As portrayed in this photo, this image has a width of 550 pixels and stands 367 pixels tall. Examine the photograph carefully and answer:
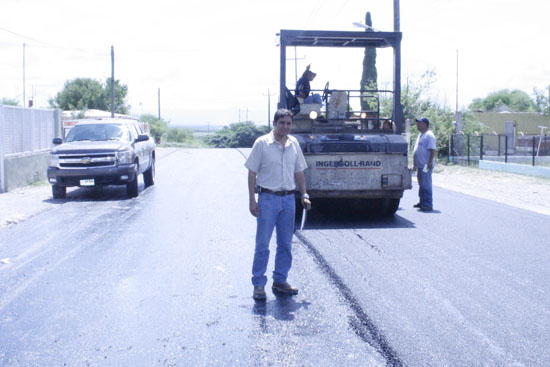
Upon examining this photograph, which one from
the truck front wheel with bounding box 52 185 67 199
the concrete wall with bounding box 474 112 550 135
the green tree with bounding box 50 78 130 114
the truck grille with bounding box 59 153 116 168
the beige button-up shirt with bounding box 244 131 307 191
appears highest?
the green tree with bounding box 50 78 130 114

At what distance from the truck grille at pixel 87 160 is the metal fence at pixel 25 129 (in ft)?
9.14

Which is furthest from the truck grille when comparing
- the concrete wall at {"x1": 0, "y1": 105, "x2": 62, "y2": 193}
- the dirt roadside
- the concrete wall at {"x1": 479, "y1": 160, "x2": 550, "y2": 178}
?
the concrete wall at {"x1": 479, "y1": 160, "x2": 550, "y2": 178}

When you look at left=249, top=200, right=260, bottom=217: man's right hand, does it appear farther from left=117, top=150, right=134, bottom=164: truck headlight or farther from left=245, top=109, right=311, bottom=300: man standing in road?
left=117, top=150, right=134, bottom=164: truck headlight

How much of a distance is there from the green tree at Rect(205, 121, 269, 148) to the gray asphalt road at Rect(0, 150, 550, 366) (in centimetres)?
8089

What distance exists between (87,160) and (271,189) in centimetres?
1005

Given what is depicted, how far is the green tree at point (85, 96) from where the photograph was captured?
7425 cm

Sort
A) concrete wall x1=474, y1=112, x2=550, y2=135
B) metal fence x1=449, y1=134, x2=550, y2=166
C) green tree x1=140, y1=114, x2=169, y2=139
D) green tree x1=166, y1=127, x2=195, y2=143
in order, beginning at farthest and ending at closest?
green tree x1=166, y1=127, x2=195, y2=143 < green tree x1=140, y1=114, x2=169, y2=139 < concrete wall x1=474, y1=112, x2=550, y2=135 < metal fence x1=449, y1=134, x2=550, y2=166

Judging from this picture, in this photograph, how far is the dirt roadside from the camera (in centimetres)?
1365

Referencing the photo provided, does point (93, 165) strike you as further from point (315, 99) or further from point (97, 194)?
point (315, 99)

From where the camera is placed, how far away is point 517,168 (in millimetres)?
22766

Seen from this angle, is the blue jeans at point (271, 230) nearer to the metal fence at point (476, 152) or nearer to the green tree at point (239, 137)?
the metal fence at point (476, 152)

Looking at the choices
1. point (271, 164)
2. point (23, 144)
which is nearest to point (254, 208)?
point (271, 164)

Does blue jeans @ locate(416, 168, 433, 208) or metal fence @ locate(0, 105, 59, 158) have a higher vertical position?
metal fence @ locate(0, 105, 59, 158)

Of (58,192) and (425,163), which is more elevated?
(425,163)
